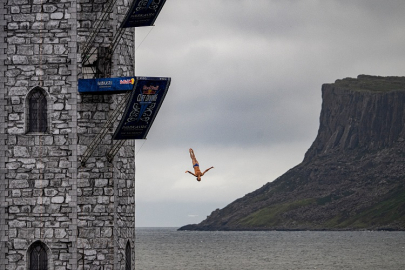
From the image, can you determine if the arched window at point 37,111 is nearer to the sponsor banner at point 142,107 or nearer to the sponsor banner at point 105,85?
the sponsor banner at point 105,85

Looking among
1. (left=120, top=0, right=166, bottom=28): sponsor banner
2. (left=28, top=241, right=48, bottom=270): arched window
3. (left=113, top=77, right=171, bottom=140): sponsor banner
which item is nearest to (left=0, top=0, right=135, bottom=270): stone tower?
(left=28, top=241, right=48, bottom=270): arched window

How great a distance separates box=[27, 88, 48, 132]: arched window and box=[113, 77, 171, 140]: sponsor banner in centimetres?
249

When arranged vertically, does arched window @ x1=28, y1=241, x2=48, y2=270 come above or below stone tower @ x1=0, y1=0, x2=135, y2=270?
below

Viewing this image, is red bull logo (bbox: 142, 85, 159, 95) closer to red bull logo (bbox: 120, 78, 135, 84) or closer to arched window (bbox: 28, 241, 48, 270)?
red bull logo (bbox: 120, 78, 135, 84)

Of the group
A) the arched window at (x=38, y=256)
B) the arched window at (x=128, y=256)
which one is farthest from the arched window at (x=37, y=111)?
the arched window at (x=128, y=256)

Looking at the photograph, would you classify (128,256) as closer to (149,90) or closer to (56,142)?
(56,142)

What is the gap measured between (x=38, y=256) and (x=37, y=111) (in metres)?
4.48

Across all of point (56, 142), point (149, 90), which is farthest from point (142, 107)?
point (56, 142)

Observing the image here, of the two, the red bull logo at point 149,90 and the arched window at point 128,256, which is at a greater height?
the red bull logo at point 149,90

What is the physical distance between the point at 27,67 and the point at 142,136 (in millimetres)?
4270

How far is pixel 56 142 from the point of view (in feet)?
94.2

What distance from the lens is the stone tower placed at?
93.2 feet

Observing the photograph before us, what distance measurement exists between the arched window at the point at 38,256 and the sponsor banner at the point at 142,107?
4087mm

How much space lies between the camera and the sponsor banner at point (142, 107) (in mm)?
27188
